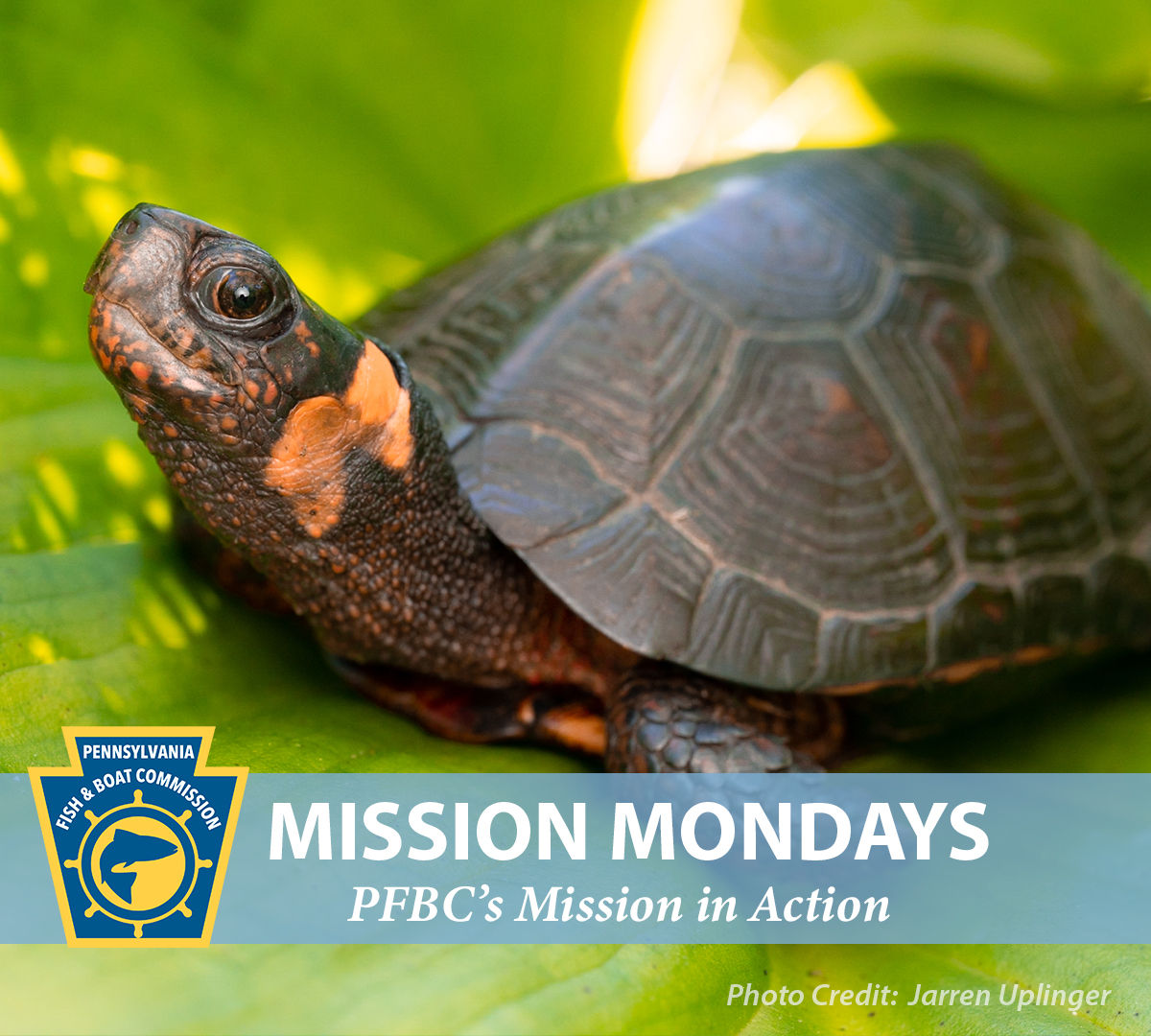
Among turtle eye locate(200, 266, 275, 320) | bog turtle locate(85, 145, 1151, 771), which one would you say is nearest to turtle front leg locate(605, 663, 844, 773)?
bog turtle locate(85, 145, 1151, 771)

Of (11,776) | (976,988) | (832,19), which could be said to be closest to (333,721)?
(11,776)

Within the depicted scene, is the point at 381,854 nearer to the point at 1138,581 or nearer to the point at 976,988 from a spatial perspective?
the point at 976,988

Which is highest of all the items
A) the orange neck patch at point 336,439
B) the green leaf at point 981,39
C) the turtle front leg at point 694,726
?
the green leaf at point 981,39

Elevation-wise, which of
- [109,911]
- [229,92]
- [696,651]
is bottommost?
[109,911]

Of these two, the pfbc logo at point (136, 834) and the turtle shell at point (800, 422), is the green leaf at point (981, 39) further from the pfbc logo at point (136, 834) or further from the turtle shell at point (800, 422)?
the pfbc logo at point (136, 834)

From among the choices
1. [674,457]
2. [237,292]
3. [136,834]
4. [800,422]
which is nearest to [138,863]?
[136,834]

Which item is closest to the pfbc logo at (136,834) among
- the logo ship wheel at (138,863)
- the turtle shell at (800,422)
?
the logo ship wheel at (138,863)
